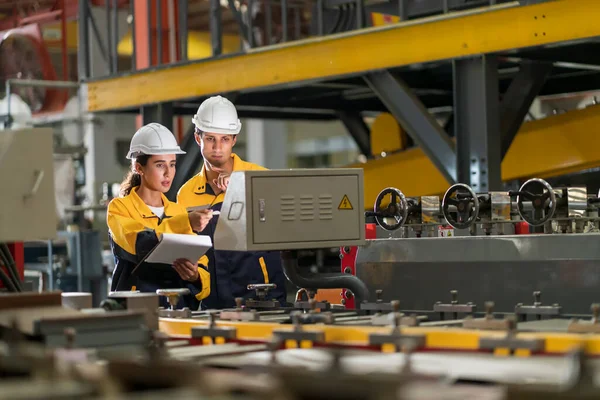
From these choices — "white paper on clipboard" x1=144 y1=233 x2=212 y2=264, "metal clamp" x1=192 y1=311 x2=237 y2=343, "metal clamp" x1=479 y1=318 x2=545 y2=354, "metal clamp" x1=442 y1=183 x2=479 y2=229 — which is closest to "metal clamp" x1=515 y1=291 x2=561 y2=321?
"metal clamp" x1=479 y1=318 x2=545 y2=354

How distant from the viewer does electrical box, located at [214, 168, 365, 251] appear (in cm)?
424

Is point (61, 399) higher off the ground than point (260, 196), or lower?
lower

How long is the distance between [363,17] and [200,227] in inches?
106

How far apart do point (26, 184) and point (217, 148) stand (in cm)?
254

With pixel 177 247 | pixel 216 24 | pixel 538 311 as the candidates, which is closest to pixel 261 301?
pixel 177 247

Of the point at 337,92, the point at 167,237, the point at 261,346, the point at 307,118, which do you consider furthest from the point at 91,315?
the point at 307,118

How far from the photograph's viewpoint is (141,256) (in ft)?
18.4

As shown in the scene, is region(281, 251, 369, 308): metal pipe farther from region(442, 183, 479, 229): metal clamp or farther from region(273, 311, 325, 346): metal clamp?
region(273, 311, 325, 346): metal clamp

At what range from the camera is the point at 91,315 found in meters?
3.14

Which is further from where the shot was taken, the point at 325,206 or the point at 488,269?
the point at 488,269

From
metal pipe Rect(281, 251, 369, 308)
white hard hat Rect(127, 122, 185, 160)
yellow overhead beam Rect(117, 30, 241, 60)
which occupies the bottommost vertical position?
metal pipe Rect(281, 251, 369, 308)

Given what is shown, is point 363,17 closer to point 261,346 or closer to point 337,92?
point 337,92

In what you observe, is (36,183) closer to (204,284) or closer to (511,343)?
(511,343)

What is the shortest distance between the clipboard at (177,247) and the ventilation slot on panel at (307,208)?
938 millimetres
